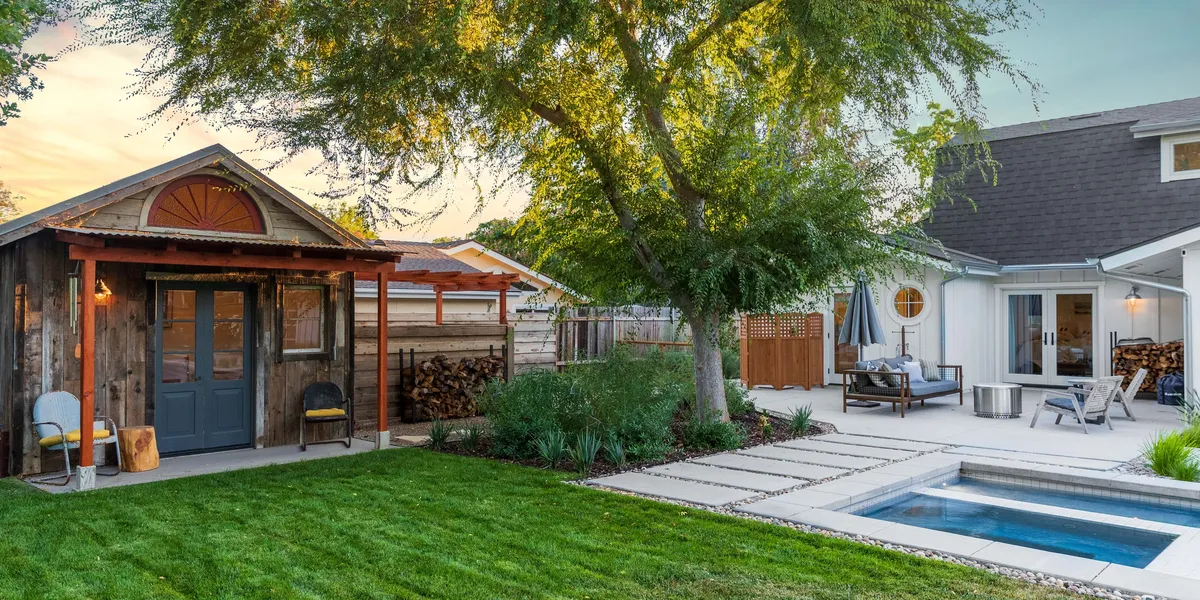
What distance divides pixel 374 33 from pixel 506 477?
439 cm

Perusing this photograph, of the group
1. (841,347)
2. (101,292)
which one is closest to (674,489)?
(101,292)

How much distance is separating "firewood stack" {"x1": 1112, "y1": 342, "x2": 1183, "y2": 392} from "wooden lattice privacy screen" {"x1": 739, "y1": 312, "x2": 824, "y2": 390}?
5062 mm

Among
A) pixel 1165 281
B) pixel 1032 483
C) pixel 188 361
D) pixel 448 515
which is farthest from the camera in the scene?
pixel 1165 281

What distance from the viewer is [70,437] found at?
7586 millimetres

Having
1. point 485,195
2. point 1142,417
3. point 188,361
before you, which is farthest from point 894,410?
point 188,361

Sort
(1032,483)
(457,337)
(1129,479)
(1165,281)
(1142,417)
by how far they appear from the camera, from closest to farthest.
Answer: (1129,479) < (1032,483) < (1142,417) < (457,337) < (1165,281)

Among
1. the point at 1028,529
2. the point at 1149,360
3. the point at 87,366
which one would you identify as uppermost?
the point at 87,366

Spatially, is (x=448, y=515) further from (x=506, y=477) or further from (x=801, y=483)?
(x=801, y=483)

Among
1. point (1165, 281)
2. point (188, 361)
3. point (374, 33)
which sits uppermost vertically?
point (374, 33)

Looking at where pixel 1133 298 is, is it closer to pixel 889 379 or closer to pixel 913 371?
pixel 913 371

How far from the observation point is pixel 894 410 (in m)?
12.7

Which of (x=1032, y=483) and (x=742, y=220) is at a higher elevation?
(x=742, y=220)

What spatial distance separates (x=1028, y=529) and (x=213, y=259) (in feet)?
24.7

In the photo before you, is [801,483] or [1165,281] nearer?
[801,483]
